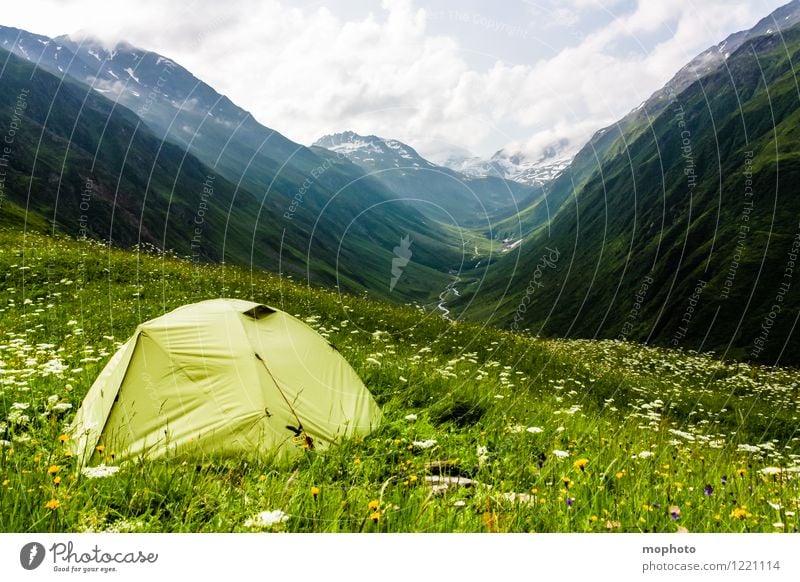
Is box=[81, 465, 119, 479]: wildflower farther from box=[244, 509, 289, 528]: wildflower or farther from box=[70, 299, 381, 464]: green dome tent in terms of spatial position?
box=[244, 509, 289, 528]: wildflower

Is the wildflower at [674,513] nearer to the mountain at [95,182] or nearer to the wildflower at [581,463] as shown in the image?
the wildflower at [581,463]

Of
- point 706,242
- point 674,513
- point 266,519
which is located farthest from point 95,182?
point 674,513

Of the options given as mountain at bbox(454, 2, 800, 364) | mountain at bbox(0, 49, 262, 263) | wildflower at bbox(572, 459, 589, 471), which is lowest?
mountain at bbox(0, 49, 262, 263)

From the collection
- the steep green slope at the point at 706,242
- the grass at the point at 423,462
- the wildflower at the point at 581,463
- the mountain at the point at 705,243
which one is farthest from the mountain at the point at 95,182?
the steep green slope at the point at 706,242

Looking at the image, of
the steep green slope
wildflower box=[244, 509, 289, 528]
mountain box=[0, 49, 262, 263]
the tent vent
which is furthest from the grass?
mountain box=[0, 49, 262, 263]

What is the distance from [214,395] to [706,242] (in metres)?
117

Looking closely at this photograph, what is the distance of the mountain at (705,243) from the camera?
249 ft

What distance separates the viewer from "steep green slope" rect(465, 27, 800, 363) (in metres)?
76.2

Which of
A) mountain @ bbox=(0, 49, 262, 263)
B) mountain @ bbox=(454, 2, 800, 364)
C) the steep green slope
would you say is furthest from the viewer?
mountain @ bbox=(0, 49, 262, 263)

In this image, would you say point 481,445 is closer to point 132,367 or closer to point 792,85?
point 132,367

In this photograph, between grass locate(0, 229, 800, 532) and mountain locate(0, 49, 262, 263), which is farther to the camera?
mountain locate(0, 49, 262, 263)

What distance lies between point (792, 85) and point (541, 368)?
159262 millimetres

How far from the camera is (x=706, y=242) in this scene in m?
104
